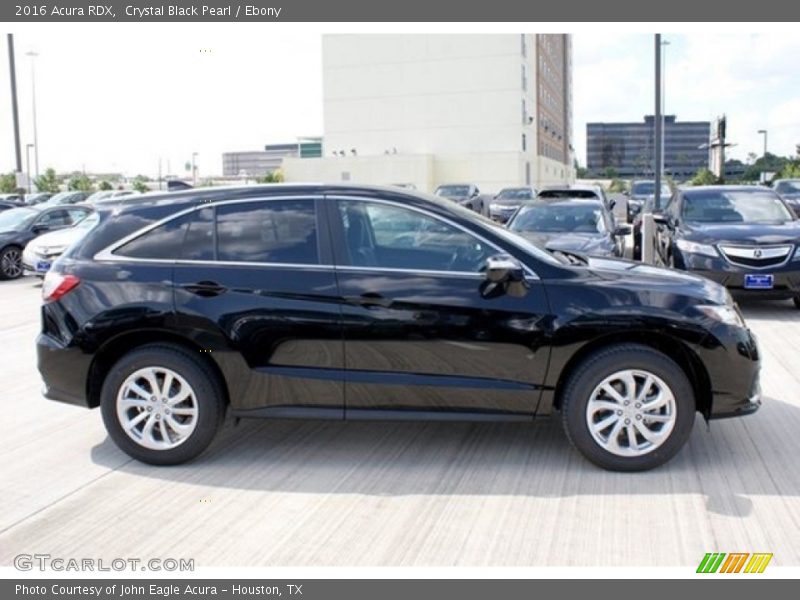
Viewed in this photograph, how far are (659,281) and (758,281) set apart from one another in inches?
223

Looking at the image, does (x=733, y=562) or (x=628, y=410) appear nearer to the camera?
(x=733, y=562)

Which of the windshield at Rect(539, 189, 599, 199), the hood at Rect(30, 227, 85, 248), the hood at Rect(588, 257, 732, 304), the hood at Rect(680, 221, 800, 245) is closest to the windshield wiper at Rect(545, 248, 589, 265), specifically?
the hood at Rect(588, 257, 732, 304)

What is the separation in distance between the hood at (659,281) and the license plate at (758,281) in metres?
5.17

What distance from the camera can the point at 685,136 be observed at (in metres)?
119

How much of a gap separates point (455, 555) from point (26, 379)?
5401mm

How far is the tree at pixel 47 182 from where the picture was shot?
2165 inches

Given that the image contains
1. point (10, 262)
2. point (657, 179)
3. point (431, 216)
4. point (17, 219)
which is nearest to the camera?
point (431, 216)

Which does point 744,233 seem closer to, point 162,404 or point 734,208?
point 734,208

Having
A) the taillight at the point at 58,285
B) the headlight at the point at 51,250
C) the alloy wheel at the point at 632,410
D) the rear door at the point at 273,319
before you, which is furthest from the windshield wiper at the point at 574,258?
the headlight at the point at 51,250

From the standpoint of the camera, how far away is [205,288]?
204 inches

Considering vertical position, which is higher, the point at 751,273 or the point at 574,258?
the point at 574,258

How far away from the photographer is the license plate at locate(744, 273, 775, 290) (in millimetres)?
10123

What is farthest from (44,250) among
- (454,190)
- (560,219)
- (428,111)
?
(428,111)

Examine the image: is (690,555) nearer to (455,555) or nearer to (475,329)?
(455,555)
